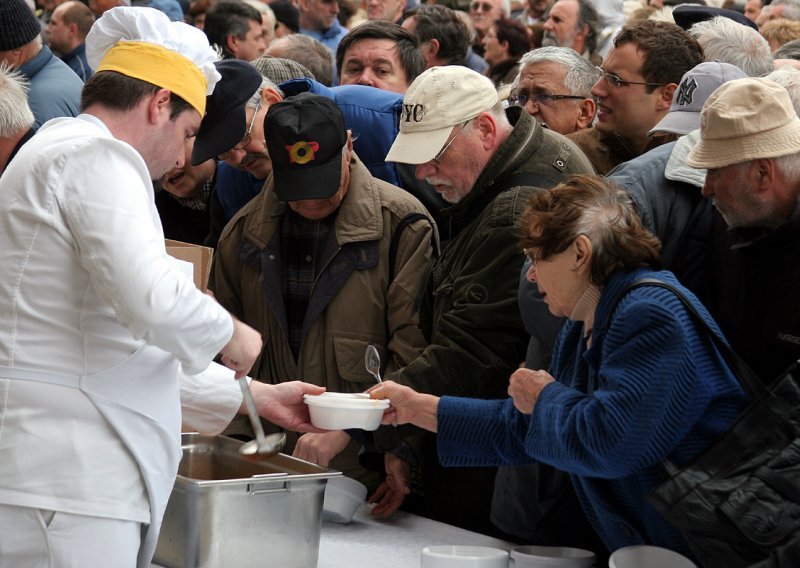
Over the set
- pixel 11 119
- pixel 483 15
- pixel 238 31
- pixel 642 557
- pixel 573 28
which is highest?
pixel 642 557

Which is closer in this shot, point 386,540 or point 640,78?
point 386,540

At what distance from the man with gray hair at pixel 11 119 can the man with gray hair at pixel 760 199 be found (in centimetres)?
236

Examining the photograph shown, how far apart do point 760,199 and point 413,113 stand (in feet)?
3.20

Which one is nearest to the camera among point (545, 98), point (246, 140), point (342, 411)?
point (342, 411)

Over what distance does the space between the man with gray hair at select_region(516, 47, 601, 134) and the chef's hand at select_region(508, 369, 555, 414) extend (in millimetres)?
1772

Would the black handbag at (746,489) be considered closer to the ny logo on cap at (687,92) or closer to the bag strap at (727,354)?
the bag strap at (727,354)

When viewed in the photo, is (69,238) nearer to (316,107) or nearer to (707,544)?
(707,544)

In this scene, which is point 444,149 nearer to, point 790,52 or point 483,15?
point 790,52

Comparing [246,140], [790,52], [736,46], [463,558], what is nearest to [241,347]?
[463,558]

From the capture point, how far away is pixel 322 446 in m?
2.80

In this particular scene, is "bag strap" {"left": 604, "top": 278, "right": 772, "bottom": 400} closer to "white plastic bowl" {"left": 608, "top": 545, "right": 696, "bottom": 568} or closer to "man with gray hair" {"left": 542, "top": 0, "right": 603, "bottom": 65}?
"white plastic bowl" {"left": 608, "top": 545, "right": 696, "bottom": 568}

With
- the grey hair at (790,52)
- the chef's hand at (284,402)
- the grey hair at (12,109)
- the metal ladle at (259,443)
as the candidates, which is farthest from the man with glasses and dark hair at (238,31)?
the metal ladle at (259,443)

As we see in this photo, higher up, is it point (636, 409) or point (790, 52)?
point (636, 409)

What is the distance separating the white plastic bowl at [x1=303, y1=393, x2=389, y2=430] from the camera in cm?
238
